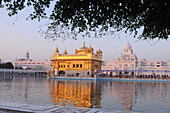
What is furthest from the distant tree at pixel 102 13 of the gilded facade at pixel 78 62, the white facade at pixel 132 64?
the white facade at pixel 132 64

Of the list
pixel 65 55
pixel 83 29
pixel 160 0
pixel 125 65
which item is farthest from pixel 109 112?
pixel 125 65

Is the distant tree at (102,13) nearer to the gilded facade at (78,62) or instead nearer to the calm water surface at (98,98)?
the calm water surface at (98,98)

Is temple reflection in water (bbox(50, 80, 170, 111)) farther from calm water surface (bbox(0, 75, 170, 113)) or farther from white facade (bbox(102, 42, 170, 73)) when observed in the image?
white facade (bbox(102, 42, 170, 73))

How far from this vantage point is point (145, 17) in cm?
833

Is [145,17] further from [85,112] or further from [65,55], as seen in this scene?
[65,55]

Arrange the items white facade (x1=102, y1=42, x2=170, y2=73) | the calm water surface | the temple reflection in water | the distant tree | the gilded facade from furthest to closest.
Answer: white facade (x1=102, y1=42, x2=170, y2=73), the gilded facade, the temple reflection in water, the calm water surface, the distant tree

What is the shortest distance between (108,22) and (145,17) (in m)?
1.33

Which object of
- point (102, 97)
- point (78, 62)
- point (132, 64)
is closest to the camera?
point (102, 97)

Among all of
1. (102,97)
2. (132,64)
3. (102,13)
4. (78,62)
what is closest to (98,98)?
(102,97)

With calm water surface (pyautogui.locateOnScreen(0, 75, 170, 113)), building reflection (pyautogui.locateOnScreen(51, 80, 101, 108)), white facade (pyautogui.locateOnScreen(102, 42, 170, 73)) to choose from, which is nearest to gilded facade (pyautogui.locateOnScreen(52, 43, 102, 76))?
calm water surface (pyautogui.locateOnScreen(0, 75, 170, 113))

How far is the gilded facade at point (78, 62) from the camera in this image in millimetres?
58875

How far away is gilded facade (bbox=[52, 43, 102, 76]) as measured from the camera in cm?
5888

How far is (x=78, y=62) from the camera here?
60.3 m

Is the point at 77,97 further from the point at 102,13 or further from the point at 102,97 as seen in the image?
the point at 102,13
